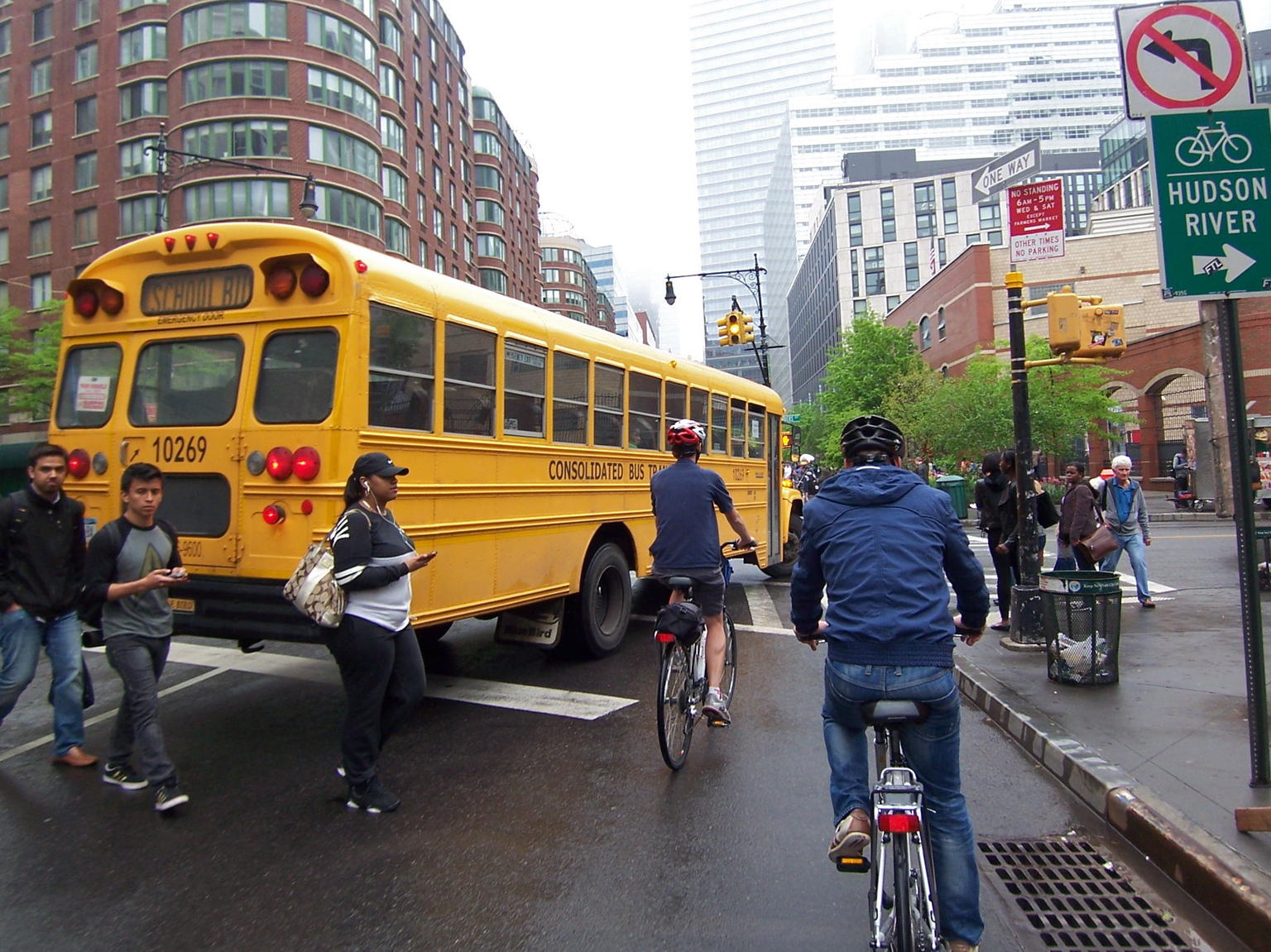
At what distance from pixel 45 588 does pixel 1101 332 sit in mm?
8158

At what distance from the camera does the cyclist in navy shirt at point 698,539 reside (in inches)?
219

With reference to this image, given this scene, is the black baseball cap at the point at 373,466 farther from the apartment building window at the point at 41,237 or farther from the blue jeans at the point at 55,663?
the apartment building window at the point at 41,237

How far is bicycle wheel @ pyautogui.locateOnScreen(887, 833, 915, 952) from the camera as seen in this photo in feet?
8.94

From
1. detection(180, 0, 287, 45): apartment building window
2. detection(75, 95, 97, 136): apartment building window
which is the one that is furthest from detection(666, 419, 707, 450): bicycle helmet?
detection(75, 95, 97, 136): apartment building window

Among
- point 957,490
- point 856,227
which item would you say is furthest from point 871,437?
point 856,227

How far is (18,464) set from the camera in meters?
22.1

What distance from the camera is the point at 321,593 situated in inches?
166

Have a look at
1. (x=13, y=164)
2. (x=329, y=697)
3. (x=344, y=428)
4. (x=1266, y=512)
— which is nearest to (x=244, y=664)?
(x=329, y=697)

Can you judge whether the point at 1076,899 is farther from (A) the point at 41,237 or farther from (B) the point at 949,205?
(B) the point at 949,205

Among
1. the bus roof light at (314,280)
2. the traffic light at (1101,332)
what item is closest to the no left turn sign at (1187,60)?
the traffic light at (1101,332)

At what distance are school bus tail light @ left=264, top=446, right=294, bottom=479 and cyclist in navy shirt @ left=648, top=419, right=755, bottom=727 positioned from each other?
2.20 metres

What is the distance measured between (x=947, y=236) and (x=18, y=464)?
78448 millimetres

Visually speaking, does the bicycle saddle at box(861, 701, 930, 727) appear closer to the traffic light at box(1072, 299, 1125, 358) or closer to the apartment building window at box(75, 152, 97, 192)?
A: the traffic light at box(1072, 299, 1125, 358)

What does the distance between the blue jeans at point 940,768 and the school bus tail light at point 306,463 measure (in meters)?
3.26
